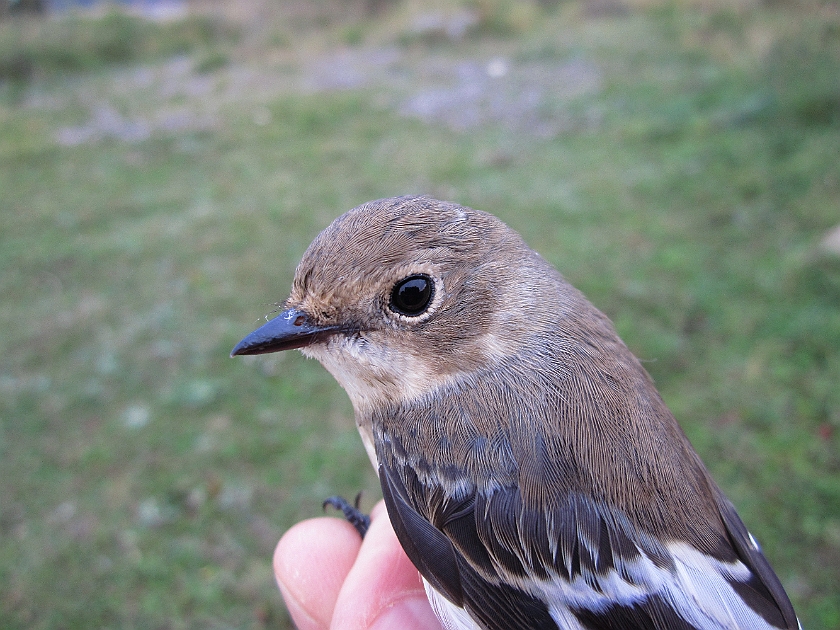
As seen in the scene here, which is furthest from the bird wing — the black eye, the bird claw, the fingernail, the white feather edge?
the bird claw

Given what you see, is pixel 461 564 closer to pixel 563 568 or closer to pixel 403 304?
pixel 563 568

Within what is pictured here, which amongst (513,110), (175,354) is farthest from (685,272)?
(513,110)

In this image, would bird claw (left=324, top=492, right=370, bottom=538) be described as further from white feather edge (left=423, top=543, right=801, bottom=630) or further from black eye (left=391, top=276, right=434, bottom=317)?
→ black eye (left=391, top=276, right=434, bottom=317)

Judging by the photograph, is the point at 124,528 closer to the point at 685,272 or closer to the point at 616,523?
the point at 616,523

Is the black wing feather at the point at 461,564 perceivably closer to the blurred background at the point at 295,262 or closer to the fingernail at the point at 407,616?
the fingernail at the point at 407,616

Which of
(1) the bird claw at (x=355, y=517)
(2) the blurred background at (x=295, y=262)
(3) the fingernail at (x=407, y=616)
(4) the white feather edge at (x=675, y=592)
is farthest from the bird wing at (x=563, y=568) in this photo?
(2) the blurred background at (x=295, y=262)

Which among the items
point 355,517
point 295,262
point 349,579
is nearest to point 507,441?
point 349,579

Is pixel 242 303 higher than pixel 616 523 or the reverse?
the reverse
